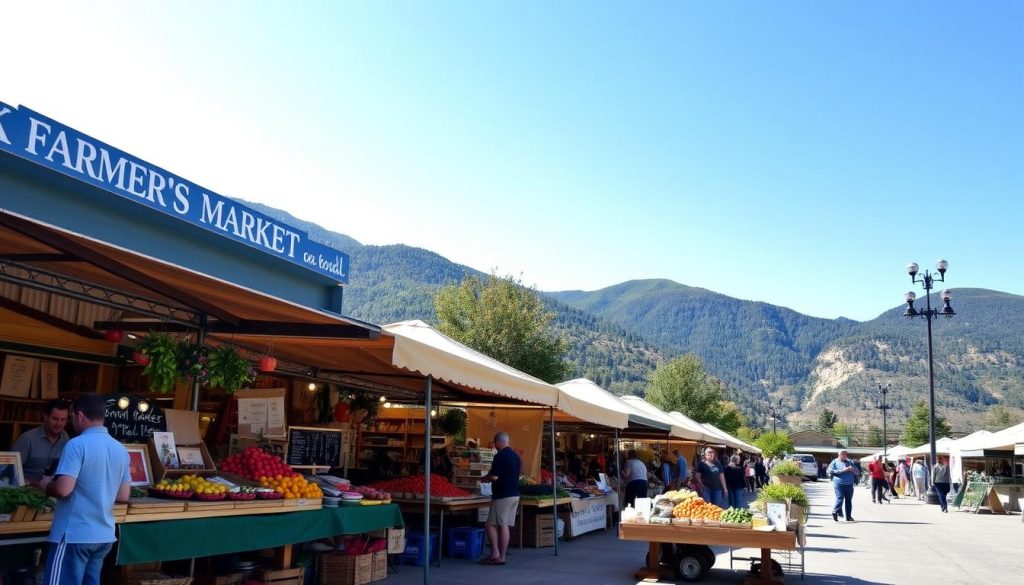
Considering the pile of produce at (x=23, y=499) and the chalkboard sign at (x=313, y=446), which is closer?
the pile of produce at (x=23, y=499)

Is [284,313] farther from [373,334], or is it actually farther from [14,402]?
[14,402]

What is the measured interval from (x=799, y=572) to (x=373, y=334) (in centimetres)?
710

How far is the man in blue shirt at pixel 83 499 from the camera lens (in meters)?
4.82

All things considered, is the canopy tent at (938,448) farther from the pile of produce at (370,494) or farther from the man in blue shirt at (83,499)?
the man in blue shirt at (83,499)

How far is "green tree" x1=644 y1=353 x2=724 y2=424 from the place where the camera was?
173ft

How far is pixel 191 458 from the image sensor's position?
25.4 feet

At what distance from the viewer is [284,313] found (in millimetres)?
7930

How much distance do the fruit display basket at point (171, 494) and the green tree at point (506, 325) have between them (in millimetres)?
27218

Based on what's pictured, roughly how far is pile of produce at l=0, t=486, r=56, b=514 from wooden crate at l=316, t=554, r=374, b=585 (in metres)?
3.76

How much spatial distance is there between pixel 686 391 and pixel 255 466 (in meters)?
47.3

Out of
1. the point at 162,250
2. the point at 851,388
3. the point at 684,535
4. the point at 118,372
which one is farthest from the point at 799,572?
the point at 851,388

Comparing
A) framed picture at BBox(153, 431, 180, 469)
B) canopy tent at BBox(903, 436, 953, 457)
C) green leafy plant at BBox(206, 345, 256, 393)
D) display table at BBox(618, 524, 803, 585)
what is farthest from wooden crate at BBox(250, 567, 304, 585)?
canopy tent at BBox(903, 436, 953, 457)

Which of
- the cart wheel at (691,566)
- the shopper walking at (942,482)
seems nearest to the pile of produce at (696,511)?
the cart wheel at (691,566)

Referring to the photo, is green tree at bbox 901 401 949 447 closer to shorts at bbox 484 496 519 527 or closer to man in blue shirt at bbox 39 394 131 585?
shorts at bbox 484 496 519 527
